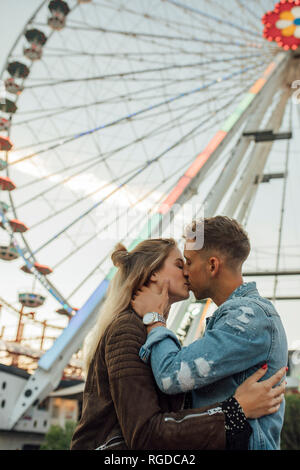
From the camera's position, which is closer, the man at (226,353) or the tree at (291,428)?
the man at (226,353)

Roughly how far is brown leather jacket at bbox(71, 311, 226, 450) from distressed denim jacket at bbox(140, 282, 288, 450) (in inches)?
2.3

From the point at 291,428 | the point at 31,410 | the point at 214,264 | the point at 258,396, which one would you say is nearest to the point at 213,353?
the point at 258,396

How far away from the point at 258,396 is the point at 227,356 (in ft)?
0.54

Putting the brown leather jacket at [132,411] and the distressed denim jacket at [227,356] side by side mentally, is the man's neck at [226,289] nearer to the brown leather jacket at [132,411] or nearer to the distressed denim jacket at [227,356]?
the distressed denim jacket at [227,356]

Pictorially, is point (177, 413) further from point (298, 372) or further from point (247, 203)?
point (298, 372)

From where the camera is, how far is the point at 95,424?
188 cm

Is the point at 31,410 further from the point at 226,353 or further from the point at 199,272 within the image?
the point at 226,353

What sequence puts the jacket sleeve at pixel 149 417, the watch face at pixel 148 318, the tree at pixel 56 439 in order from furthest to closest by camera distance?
1. the tree at pixel 56 439
2. the watch face at pixel 148 318
3. the jacket sleeve at pixel 149 417

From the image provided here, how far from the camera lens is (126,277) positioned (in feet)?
7.47

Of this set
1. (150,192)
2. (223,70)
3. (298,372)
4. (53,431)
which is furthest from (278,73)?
(298,372)

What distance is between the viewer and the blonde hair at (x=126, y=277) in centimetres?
213

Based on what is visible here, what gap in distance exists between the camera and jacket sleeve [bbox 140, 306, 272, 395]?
69.4 inches

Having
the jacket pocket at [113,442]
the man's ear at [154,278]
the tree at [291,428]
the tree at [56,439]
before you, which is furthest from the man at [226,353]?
the tree at [291,428]
